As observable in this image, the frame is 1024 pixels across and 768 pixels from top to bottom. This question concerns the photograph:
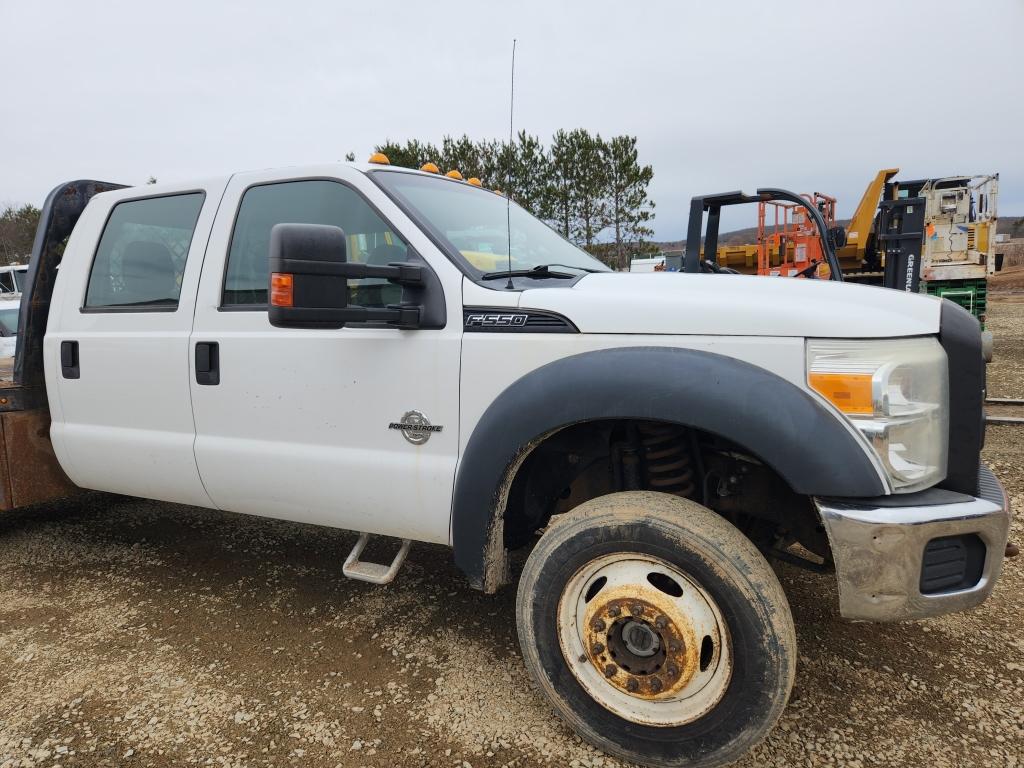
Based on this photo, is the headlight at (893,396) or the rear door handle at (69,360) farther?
the rear door handle at (69,360)

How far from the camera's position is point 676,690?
6.51 feet

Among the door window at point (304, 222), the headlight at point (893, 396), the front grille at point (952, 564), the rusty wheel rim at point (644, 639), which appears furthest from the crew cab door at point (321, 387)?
the front grille at point (952, 564)

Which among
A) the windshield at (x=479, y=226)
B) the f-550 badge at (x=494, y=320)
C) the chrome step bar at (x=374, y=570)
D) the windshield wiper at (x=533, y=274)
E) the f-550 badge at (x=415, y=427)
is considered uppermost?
the windshield at (x=479, y=226)

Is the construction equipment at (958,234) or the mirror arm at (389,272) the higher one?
the construction equipment at (958,234)

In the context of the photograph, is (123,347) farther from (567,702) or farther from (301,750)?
(567,702)

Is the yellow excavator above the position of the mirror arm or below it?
above

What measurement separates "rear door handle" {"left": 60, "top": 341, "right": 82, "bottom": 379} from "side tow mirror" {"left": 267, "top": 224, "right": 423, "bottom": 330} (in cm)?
182

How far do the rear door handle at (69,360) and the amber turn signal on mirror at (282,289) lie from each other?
72.0 inches

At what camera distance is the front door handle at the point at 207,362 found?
2.78 metres

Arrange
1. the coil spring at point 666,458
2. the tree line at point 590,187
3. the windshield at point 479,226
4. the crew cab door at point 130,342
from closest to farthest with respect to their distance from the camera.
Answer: the coil spring at point 666,458 < the windshield at point 479,226 < the crew cab door at point 130,342 < the tree line at point 590,187

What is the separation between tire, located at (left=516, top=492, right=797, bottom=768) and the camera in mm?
1880

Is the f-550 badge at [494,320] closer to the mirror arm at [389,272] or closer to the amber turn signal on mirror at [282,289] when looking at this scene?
the mirror arm at [389,272]

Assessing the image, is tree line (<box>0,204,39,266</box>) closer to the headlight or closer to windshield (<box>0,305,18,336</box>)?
windshield (<box>0,305,18,336</box>)

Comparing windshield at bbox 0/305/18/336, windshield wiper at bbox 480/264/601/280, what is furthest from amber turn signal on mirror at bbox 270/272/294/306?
windshield at bbox 0/305/18/336
